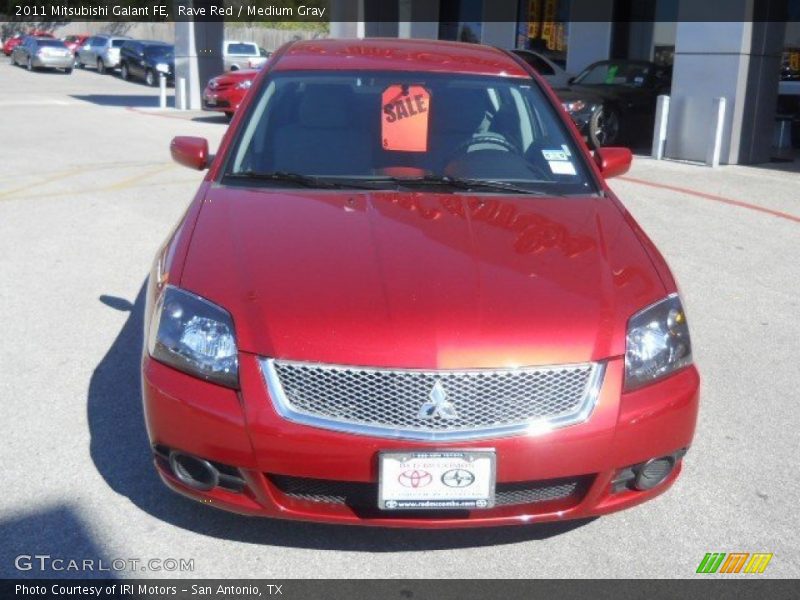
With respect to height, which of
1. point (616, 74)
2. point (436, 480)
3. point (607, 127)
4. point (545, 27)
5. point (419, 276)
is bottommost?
point (607, 127)

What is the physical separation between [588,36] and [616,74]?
5960 mm

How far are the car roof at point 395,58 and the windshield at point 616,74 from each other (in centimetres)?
1192

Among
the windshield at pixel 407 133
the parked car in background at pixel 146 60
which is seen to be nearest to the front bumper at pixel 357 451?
the windshield at pixel 407 133

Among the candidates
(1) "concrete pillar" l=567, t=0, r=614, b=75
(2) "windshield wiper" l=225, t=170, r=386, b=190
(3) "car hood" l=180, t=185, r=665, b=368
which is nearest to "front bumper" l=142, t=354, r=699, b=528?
(3) "car hood" l=180, t=185, r=665, b=368

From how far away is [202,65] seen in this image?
2305 centimetres

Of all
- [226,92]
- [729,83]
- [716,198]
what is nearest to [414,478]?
[716,198]

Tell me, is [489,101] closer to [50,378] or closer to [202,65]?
[50,378]

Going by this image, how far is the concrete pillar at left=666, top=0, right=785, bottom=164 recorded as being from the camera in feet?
43.7

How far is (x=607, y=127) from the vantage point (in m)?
15.6

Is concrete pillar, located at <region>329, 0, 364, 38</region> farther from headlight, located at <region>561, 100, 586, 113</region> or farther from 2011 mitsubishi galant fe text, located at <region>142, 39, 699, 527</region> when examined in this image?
2011 mitsubishi galant fe text, located at <region>142, 39, 699, 527</region>

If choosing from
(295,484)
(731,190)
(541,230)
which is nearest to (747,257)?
(731,190)

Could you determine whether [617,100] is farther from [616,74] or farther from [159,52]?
[159,52]

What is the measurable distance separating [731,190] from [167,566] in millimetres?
9610

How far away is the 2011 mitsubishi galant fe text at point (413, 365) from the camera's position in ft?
9.62
